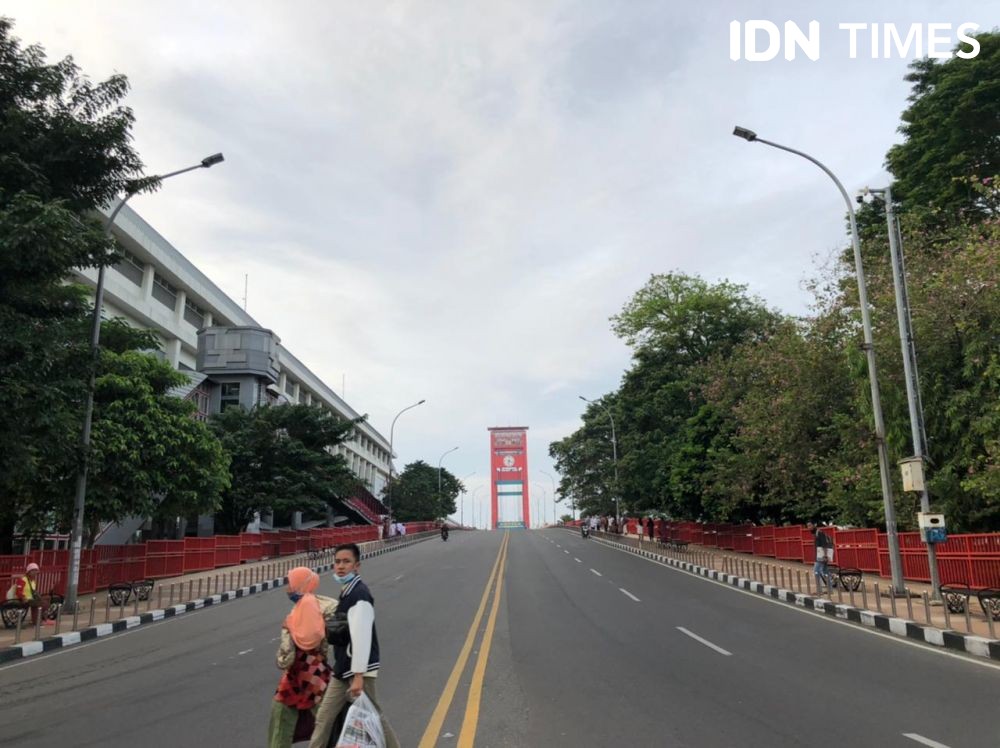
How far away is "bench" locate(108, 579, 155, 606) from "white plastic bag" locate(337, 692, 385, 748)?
581 inches

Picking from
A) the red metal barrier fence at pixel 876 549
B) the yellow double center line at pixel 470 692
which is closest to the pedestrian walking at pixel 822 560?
the red metal barrier fence at pixel 876 549

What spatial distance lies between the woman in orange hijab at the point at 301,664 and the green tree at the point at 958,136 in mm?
29207

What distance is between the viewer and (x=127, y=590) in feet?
57.3

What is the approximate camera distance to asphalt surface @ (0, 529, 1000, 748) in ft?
20.7

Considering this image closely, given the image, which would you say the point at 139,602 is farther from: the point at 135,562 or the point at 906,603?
the point at 906,603

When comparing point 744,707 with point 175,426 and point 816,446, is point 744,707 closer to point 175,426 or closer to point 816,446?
point 175,426

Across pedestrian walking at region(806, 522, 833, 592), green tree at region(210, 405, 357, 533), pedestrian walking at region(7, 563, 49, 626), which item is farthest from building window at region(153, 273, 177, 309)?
pedestrian walking at region(806, 522, 833, 592)

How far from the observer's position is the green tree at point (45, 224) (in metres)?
10.3

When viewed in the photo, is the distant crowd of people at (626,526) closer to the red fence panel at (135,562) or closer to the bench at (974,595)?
the red fence panel at (135,562)

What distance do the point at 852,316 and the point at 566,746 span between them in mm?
20880

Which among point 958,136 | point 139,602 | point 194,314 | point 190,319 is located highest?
point 958,136

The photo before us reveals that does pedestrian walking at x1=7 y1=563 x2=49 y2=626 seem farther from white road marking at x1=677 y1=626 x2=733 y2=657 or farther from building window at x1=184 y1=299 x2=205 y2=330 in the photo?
building window at x1=184 y1=299 x2=205 y2=330

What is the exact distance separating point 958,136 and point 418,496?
7298 cm

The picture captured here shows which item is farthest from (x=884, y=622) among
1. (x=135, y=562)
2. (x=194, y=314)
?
(x=194, y=314)
